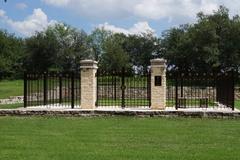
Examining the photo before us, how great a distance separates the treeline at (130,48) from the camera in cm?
6588

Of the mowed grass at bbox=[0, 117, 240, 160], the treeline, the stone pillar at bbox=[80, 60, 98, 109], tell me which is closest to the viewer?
the mowed grass at bbox=[0, 117, 240, 160]

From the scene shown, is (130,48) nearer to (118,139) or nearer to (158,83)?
(158,83)

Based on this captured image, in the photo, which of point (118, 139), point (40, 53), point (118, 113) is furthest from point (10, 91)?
point (40, 53)

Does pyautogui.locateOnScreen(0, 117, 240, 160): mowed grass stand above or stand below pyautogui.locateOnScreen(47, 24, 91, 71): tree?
below

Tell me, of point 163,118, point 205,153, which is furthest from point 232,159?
point 163,118

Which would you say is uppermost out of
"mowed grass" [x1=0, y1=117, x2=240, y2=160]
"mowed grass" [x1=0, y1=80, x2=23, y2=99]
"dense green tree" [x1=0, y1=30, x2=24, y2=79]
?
"dense green tree" [x1=0, y1=30, x2=24, y2=79]

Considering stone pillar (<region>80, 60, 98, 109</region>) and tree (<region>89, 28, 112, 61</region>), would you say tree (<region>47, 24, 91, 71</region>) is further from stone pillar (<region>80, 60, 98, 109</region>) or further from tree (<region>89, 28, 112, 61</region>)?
stone pillar (<region>80, 60, 98, 109</region>)

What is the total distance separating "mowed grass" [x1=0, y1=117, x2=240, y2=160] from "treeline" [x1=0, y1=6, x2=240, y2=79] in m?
37.5

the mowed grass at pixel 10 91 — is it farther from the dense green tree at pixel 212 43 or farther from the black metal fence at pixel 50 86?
the dense green tree at pixel 212 43

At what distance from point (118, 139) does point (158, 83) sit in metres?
9.16

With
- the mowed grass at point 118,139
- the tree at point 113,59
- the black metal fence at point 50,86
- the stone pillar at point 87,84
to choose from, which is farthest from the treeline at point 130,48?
the mowed grass at point 118,139

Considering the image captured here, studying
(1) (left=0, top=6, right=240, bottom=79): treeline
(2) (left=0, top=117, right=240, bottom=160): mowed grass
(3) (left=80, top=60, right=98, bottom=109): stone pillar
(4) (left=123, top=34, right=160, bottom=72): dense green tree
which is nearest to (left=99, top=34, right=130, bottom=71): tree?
(1) (left=0, top=6, right=240, bottom=79): treeline

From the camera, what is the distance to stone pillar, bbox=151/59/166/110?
22.2 metres

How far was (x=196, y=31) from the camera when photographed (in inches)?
2704
